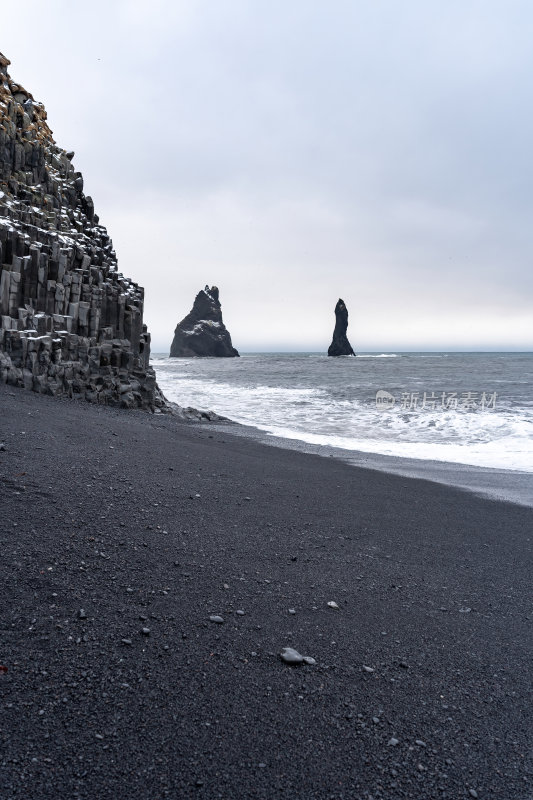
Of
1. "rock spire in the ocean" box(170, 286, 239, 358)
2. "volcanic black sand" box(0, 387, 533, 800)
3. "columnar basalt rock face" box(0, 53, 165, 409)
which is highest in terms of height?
"rock spire in the ocean" box(170, 286, 239, 358)

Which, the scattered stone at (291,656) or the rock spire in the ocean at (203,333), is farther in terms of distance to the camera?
the rock spire in the ocean at (203,333)

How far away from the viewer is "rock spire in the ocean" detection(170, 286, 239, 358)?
428ft

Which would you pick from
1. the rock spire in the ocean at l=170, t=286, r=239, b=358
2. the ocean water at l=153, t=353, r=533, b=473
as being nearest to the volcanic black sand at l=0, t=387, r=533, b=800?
the ocean water at l=153, t=353, r=533, b=473

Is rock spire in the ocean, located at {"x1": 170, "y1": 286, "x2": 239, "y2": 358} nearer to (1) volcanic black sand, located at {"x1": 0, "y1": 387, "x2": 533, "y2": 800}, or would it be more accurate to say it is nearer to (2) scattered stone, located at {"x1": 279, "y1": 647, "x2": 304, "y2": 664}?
(1) volcanic black sand, located at {"x1": 0, "y1": 387, "x2": 533, "y2": 800}

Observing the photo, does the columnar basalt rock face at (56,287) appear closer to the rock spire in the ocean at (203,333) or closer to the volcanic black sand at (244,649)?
the volcanic black sand at (244,649)

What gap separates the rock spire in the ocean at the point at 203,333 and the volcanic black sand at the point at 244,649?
127 m

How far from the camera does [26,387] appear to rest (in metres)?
12.5

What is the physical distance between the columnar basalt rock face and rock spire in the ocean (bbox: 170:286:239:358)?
113035 mm

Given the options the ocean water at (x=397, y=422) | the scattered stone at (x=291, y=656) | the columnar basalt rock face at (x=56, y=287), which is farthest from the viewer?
the columnar basalt rock face at (x=56, y=287)

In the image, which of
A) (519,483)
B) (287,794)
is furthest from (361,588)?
(519,483)

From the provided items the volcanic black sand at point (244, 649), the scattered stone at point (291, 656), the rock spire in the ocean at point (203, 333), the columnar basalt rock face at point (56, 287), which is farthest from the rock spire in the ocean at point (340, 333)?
the scattered stone at point (291, 656)

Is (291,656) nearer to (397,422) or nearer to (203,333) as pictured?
(397,422)

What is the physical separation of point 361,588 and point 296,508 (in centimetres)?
196

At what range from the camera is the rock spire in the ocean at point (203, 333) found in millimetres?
130375
